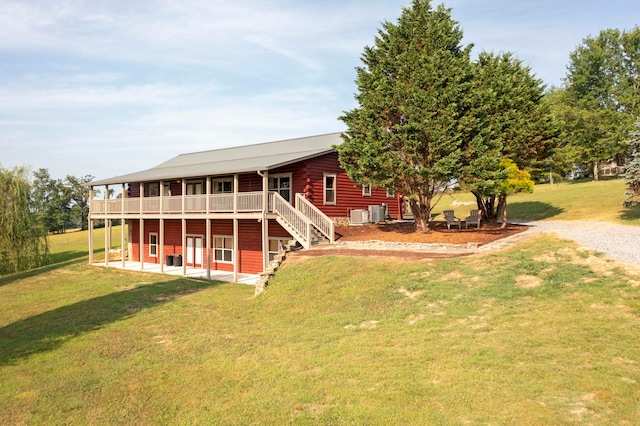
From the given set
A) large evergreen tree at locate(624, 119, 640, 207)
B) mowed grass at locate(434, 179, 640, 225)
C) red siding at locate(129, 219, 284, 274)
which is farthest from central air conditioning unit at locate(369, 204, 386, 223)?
mowed grass at locate(434, 179, 640, 225)

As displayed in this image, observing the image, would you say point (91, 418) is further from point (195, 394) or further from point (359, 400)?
point (359, 400)

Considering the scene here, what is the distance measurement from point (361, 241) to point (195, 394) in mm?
11628

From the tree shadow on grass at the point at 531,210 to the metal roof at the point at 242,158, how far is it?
1714cm

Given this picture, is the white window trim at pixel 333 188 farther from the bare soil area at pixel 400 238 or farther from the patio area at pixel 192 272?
the patio area at pixel 192 272

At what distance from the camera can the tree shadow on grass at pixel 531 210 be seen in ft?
102

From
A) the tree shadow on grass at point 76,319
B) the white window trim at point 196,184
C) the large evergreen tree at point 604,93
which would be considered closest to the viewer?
the tree shadow on grass at point 76,319

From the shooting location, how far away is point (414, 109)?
59.6ft

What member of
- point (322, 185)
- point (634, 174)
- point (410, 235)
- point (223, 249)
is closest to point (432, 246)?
point (410, 235)

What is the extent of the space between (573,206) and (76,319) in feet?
110

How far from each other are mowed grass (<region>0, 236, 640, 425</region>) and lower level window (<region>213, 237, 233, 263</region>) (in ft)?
31.5

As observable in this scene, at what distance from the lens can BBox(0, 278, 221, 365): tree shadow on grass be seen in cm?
1152

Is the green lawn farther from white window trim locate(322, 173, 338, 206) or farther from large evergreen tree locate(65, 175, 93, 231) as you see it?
large evergreen tree locate(65, 175, 93, 231)

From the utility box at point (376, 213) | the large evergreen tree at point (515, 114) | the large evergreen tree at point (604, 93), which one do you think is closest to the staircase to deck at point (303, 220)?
the utility box at point (376, 213)

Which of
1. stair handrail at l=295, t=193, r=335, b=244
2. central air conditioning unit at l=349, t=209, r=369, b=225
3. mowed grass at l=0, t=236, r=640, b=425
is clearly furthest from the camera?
central air conditioning unit at l=349, t=209, r=369, b=225
